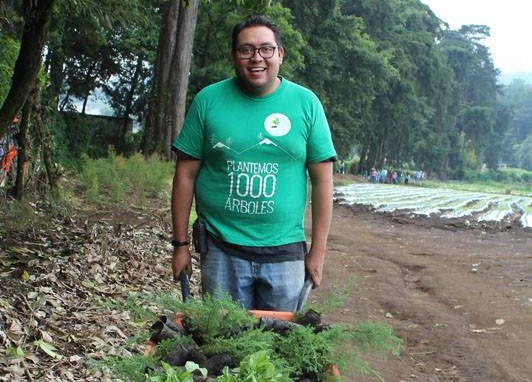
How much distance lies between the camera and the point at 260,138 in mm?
3082

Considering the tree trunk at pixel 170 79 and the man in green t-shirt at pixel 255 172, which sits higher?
the tree trunk at pixel 170 79

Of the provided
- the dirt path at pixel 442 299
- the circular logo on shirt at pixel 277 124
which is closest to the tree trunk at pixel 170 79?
the dirt path at pixel 442 299

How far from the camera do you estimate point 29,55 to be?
486 cm

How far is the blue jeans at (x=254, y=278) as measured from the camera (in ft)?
10.6

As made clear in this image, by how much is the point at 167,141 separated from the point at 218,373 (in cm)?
1460

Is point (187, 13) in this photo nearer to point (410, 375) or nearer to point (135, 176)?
point (135, 176)

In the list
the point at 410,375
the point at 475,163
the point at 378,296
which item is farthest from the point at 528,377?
the point at 475,163

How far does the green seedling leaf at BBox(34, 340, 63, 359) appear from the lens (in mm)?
4398

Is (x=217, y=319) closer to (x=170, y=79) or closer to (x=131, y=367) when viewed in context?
(x=131, y=367)

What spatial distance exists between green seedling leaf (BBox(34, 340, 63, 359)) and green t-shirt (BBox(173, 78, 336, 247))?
1.77 meters

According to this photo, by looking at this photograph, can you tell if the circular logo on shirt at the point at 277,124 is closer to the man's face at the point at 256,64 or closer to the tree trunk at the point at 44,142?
the man's face at the point at 256,64

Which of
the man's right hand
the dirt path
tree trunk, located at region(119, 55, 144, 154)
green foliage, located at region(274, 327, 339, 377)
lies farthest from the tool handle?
tree trunk, located at region(119, 55, 144, 154)

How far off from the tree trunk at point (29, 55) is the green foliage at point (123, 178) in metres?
5.33

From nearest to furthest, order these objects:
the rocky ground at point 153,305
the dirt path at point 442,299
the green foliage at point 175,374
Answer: the green foliage at point 175,374 → the rocky ground at point 153,305 → the dirt path at point 442,299
